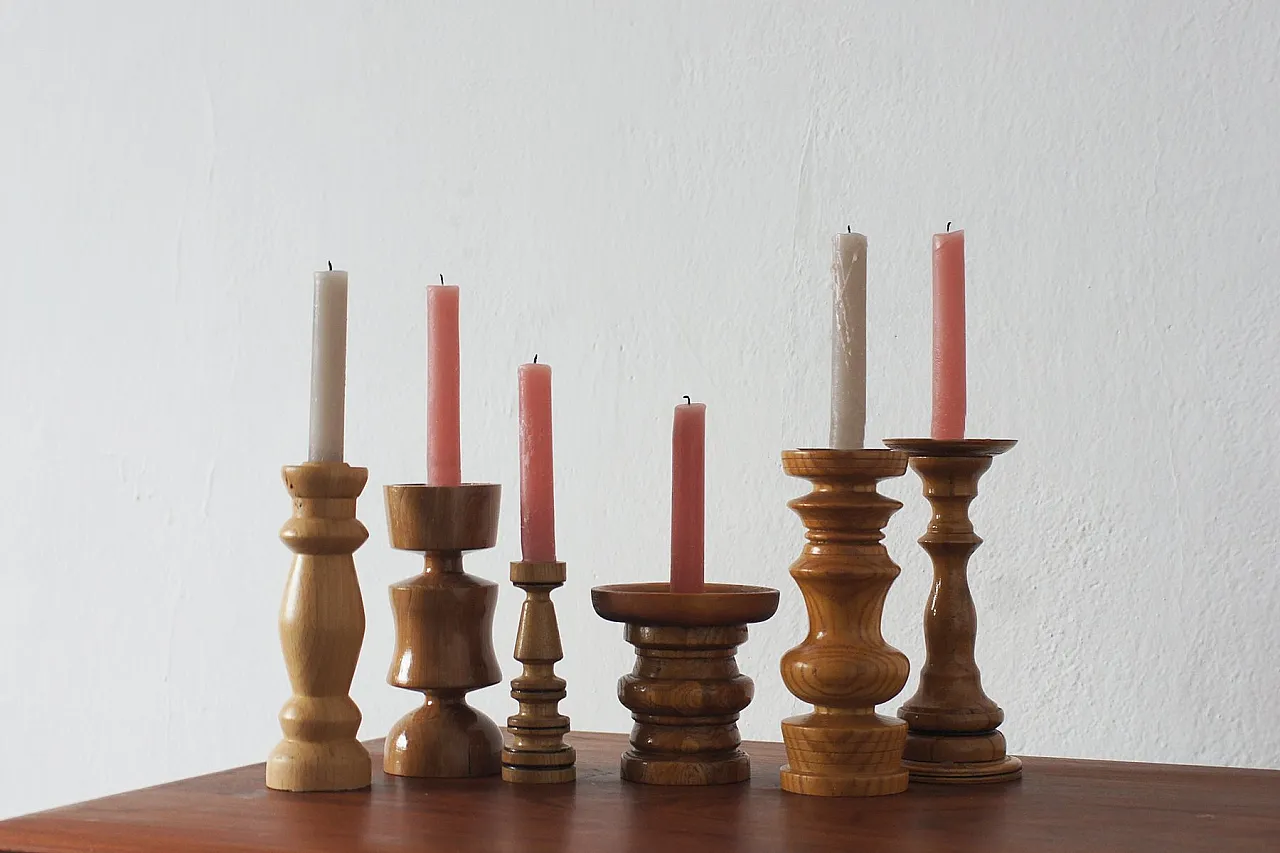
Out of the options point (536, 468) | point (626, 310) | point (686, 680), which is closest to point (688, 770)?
point (686, 680)

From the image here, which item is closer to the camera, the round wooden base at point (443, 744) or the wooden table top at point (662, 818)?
the wooden table top at point (662, 818)

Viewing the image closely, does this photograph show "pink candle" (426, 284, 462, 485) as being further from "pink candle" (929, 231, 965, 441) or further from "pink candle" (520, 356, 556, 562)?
"pink candle" (929, 231, 965, 441)

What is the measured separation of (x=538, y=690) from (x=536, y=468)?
0.36 feet

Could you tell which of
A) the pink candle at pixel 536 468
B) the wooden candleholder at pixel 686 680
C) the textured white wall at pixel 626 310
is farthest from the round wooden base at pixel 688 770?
the textured white wall at pixel 626 310

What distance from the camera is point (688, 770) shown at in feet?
2.29

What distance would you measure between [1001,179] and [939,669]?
1.37 ft

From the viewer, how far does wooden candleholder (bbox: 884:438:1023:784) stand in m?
0.71

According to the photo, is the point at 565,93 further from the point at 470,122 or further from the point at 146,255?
the point at 146,255

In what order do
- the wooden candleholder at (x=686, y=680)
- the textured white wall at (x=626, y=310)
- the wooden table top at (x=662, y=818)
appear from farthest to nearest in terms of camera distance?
the textured white wall at (x=626, y=310) < the wooden candleholder at (x=686, y=680) < the wooden table top at (x=662, y=818)

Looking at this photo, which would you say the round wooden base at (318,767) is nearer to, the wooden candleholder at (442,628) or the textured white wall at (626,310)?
the wooden candleholder at (442,628)

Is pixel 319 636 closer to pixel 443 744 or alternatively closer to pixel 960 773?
pixel 443 744

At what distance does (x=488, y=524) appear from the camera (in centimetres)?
74

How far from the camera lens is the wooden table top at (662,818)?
0.58m

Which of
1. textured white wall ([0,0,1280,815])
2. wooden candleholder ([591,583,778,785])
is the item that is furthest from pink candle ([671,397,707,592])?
textured white wall ([0,0,1280,815])
